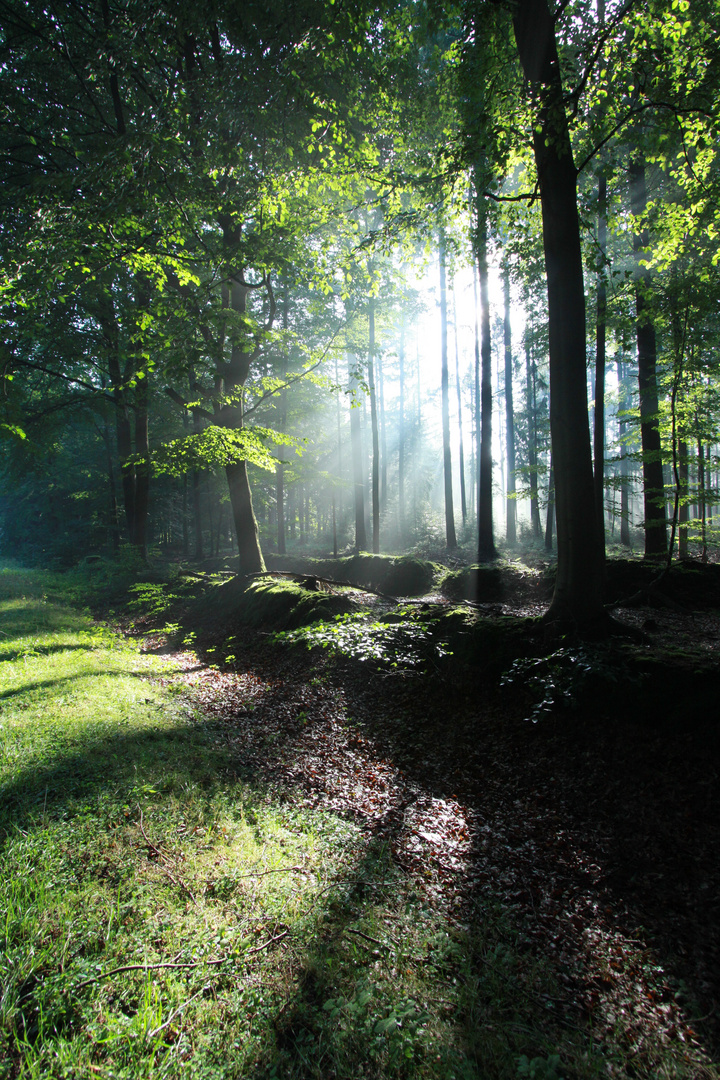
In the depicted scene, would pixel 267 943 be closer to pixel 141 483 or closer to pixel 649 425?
pixel 649 425

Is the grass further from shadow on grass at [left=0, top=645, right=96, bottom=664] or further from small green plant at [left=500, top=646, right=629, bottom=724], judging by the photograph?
shadow on grass at [left=0, top=645, right=96, bottom=664]

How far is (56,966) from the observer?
6.24ft

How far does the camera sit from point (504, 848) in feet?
11.4

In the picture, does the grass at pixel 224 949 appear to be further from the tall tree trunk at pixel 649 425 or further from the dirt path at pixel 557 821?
the tall tree trunk at pixel 649 425

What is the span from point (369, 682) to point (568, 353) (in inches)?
203

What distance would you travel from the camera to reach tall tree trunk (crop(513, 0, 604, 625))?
5.64m

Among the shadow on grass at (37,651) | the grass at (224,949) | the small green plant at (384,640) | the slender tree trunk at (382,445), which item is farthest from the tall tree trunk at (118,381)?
the slender tree trunk at (382,445)

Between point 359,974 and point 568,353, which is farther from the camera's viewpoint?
point 568,353

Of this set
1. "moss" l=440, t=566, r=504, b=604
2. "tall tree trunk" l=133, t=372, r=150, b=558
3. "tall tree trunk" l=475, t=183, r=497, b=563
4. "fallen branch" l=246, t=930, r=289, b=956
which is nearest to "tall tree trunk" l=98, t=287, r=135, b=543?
"tall tree trunk" l=133, t=372, r=150, b=558

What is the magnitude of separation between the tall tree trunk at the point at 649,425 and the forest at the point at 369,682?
0.12 m

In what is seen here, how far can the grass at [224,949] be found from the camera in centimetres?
177

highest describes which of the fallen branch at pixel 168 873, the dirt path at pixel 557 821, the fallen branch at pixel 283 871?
the fallen branch at pixel 168 873

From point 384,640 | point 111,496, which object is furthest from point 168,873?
point 111,496

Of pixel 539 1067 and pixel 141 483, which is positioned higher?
pixel 141 483
